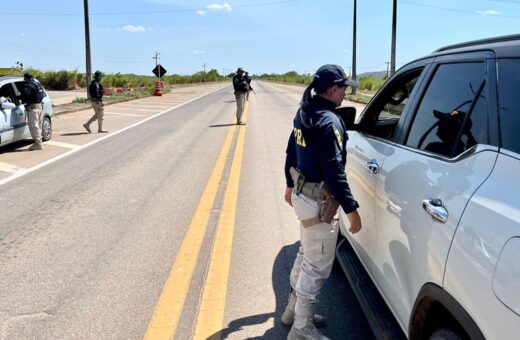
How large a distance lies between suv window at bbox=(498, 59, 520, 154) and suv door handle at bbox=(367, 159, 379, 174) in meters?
1.03

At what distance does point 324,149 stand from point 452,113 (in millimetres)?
698

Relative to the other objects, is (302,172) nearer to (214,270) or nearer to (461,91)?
(461,91)

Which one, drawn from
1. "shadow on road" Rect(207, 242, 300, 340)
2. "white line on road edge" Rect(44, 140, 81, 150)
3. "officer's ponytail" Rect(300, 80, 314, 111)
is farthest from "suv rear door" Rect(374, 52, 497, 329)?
"white line on road edge" Rect(44, 140, 81, 150)

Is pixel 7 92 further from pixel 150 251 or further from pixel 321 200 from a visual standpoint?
pixel 321 200

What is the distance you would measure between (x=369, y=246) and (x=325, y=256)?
0.28m

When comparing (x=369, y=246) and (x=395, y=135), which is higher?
(x=395, y=135)

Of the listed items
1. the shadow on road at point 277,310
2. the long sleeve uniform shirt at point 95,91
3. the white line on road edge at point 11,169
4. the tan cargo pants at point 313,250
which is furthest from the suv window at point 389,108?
the long sleeve uniform shirt at point 95,91

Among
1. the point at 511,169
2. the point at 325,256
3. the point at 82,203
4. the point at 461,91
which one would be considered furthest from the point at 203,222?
the point at 511,169

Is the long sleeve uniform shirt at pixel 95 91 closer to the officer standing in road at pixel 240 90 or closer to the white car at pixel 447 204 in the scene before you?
the officer standing in road at pixel 240 90

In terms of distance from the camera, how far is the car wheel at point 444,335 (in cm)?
188

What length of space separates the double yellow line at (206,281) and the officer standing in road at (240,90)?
9.60m

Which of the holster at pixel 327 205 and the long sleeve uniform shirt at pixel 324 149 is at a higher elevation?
the long sleeve uniform shirt at pixel 324 149

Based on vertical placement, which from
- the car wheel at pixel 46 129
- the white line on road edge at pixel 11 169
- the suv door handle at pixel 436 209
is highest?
the suv door handle at pixel 436 209

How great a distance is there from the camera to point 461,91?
2.48m
